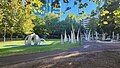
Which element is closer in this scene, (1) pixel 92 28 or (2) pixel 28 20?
(2) pixel 28 20

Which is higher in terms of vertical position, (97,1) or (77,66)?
(97,1)

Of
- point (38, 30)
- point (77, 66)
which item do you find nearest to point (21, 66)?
point (77, 66)

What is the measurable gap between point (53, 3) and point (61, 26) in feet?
370

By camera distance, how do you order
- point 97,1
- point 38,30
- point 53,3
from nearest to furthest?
1. point 53,3
2. point 97,1
3. point 38,30

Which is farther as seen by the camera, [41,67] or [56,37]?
[56,37]

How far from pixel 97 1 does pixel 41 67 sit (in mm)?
8666

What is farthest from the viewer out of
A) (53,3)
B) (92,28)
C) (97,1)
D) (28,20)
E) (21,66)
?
(92,28)

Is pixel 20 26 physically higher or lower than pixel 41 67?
higher

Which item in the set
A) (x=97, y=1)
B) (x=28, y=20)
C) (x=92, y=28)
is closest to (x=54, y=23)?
(x=92, y=28)

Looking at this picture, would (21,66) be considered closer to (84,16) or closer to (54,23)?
(84,16)

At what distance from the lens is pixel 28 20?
8112 centimetres

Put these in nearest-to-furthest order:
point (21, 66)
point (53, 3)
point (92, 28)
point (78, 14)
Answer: point (53, 3) → point (78, 14) → point (21, 66) → point (92, 28)

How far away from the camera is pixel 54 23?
119m

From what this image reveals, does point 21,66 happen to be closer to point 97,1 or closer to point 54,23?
point 97,1
